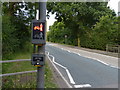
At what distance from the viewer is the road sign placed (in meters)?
3.17

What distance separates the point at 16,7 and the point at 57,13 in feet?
38.2

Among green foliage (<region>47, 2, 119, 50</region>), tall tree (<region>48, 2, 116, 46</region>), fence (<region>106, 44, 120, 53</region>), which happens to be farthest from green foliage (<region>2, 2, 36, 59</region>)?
fence (<region>106, 44, 120, 53</region>)

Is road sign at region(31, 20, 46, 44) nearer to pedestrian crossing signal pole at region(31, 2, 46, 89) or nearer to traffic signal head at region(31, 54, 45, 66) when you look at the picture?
pedestrian crossing signal pole at region(31, 2, 46, 89)

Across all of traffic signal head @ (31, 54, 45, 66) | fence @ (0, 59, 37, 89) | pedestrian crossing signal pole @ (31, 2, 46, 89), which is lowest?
fence @ (0, 59, 37, 89)

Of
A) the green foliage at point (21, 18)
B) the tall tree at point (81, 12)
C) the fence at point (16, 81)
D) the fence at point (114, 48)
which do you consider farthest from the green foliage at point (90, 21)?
the fence at point (16, 81)

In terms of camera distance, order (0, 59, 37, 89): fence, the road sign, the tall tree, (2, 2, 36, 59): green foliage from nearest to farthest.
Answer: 1. the road sign
2. (0, 59, 37, 89): fence
3. (2, 2, 36, 59): green foliage
4. the tall tree

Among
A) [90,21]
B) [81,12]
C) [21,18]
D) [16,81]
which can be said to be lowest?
[16,81]

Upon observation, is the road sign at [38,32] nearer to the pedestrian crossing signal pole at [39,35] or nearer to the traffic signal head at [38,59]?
the pedestrian crossing signal pole at [39,35]

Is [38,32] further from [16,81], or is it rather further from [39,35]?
[16,81]

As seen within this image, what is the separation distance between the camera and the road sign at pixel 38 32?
317cm

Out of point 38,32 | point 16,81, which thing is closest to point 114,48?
point 16,81

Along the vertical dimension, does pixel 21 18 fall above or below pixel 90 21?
below

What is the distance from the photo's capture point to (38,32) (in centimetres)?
318

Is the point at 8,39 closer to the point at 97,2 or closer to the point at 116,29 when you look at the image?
the point at 116,29
